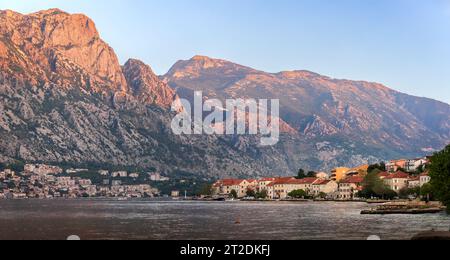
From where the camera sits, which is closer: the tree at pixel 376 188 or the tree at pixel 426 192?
the tree at pixel 426 192

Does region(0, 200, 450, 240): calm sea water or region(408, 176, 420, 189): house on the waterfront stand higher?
region(408, 176, 420, 189): house on the waterfront

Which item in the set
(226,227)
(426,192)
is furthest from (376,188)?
(226,227)

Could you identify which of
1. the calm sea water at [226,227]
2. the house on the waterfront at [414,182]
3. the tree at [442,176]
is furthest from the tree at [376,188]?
the tree at [442,176]

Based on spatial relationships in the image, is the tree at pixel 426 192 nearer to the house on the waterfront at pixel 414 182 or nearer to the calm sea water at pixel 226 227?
the calm sea water at pixel 226 227

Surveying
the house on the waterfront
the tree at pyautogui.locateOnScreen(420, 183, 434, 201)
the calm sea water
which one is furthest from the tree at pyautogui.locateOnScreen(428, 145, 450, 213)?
the house on the waterfront

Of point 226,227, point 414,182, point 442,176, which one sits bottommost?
point 226,227

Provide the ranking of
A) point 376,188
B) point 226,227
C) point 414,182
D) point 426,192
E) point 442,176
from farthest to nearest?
point 414,182 → point 376,188 → point 426,192 → point 442,176 → point 226,227

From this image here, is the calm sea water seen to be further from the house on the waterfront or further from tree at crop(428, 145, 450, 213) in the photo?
the house on the waterfront

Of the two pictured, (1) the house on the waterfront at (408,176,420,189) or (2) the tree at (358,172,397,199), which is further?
(1) the house on the waterfront at (408,176,420,189)

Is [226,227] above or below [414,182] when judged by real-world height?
below

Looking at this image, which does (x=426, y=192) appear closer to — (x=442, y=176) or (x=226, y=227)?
(x=442, y=176)

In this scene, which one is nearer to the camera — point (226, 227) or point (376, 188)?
point (226, 227)
